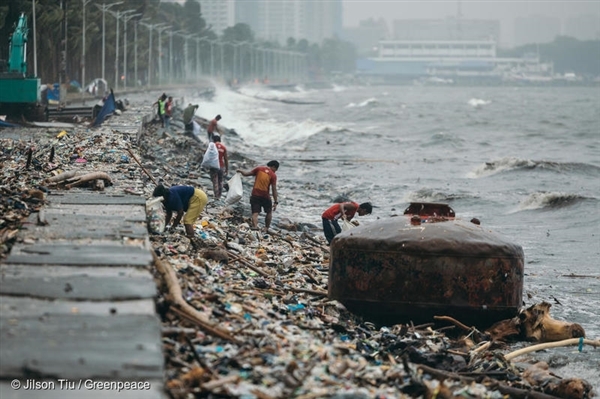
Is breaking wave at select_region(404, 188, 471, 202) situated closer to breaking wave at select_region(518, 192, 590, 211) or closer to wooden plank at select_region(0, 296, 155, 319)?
breaking wave at select_region(518, 192, 590, 211)

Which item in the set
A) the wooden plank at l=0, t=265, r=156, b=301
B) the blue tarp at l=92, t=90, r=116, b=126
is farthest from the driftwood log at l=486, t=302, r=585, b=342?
the blue tarp at l=92, t=90, r=116, b=126

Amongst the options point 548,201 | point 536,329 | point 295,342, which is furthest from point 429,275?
point 548,201

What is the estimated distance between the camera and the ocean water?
16.3m

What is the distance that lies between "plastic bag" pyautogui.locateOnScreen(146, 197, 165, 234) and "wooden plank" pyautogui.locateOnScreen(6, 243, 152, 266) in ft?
8.19

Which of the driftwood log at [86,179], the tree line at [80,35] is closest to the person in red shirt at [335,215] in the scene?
the driftwood log at [86,179]

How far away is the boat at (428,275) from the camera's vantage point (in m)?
11.0

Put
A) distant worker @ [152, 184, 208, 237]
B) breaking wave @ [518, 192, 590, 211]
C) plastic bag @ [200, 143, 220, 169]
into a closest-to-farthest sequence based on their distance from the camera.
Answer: distant worker @ [152, 184, 208, 237]
plastic bag @ [200, 143, 220, 169]
breaking wave @ [518, 192, 590, 211]

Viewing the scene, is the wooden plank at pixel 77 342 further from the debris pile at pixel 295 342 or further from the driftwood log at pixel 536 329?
the driftwood log at pixel 536 329

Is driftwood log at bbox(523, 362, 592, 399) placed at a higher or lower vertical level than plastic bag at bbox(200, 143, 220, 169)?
lower

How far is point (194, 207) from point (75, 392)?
736 cm

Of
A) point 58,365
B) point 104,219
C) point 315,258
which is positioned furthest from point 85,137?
point 58,365

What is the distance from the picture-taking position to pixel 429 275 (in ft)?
36.2

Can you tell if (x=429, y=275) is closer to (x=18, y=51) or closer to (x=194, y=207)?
(x=194, y=207)

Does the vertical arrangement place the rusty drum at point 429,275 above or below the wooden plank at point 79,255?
below
